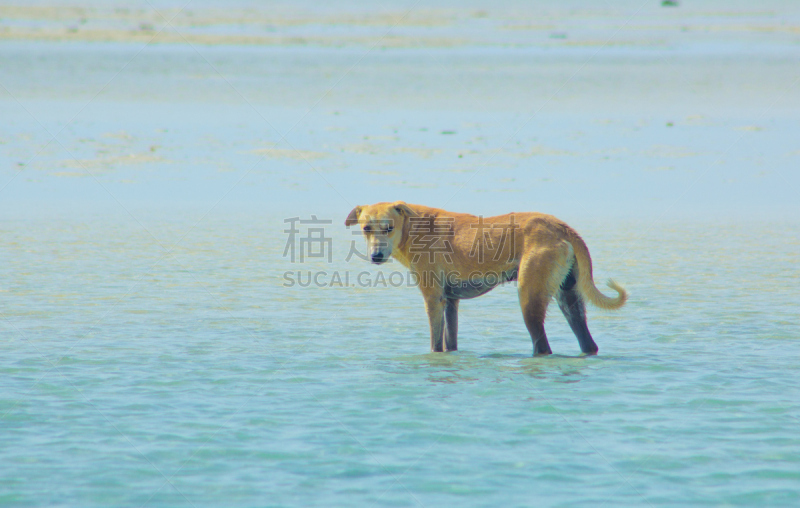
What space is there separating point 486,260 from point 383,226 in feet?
4.11

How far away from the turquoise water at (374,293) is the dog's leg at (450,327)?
369 millimetres

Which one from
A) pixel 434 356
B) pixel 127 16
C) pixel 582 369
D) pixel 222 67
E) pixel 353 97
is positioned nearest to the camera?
pixel 582 369

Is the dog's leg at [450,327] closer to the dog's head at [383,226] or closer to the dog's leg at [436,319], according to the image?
the dog's leg at [436,319]

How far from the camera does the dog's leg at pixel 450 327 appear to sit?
1073 centimetres

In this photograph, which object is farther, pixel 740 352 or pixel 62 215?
pixel 62 215

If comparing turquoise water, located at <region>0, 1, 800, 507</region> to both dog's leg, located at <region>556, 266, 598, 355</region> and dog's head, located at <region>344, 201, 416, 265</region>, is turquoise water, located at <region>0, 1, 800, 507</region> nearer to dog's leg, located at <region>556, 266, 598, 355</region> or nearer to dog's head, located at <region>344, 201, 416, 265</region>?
dog's leg, located at <region>556, 266, 598, 355</region>

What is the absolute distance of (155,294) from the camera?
13.5 metres

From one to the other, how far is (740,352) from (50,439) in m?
7.23

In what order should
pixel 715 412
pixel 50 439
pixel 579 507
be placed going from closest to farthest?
pixel 579 507, pixel 50 439, pixel 715 412

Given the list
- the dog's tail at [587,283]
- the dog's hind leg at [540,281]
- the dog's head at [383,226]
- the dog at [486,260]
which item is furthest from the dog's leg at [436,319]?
the dog's tail at [587,283]

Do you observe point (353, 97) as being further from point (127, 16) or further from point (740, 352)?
point (127, 16)

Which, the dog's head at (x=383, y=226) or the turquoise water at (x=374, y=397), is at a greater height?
the dog's head at (x=383, y=226)

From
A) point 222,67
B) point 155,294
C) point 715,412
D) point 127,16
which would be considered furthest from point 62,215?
point 127,16

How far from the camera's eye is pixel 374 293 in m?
14.6
